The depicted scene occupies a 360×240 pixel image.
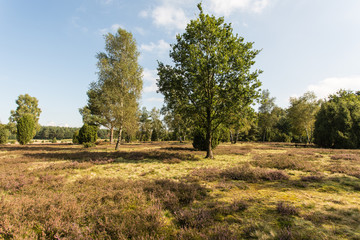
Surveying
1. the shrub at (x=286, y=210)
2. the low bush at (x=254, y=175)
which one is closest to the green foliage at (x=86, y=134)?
the low bush at (x=254, y=175)

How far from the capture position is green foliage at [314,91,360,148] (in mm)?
24078

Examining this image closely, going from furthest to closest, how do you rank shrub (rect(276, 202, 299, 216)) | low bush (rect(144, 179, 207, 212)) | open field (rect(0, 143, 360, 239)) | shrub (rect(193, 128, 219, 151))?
shrub (rect(193, 128, 219, 151)), low bush (rect(144, 179, 207, 212)), shrub (rect(276, 202, 299, 216)), open field (rect(0, 143, 360, 239))

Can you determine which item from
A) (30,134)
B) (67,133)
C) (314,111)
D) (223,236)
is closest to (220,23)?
(223,236)

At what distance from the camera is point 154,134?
67.6 meters

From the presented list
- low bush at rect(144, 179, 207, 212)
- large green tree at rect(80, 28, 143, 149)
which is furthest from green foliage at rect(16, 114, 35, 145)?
low bush at rect(144, 179, 207, 212)

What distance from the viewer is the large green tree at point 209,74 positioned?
11.8m

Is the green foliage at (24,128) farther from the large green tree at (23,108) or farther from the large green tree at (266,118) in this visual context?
the large green tree at (266,118)

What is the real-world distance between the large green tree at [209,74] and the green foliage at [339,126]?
954 inches

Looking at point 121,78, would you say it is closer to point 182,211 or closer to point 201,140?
point 201,140

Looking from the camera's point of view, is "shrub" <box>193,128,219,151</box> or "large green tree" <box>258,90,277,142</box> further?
"large green tree" <box>258,90,277,142</box>

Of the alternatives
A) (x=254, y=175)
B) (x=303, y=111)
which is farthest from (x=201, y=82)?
(x=303, y=111)

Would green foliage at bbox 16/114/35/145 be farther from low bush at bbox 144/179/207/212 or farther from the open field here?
low bush at bbox 144/179/207/212

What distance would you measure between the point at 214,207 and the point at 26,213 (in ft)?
15.2

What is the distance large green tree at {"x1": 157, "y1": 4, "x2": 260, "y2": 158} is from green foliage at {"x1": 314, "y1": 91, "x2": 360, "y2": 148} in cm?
2424
